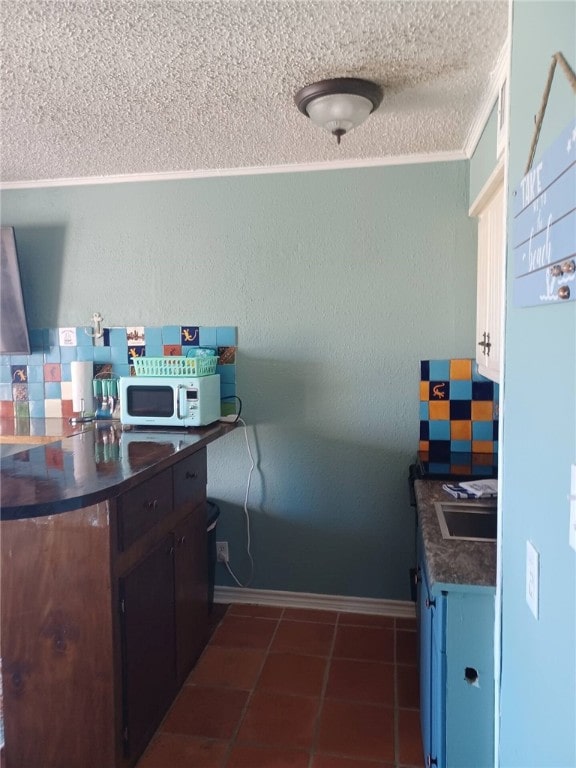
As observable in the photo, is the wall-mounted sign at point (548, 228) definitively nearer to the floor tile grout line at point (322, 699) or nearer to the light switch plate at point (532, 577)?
the light switch plate at point (532, 577)

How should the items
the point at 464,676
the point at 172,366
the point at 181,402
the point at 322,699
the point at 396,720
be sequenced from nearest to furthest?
1. the point at 464,676
2. the point at 396,720
3. the point at 322,699
4. the point at 181,402
5. the point at 172,366

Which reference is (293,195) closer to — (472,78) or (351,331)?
(351,331)

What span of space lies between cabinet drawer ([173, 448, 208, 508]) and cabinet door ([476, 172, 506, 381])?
1177 mm

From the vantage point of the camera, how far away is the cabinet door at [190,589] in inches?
78.5

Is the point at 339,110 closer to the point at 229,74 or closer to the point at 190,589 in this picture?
the point at 229,74

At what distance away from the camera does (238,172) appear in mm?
2645

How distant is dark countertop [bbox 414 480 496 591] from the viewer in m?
1.31

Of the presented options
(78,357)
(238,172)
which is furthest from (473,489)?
(78,357)

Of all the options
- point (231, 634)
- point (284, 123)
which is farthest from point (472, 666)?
point (284, 123)

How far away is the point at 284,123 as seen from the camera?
2.11m

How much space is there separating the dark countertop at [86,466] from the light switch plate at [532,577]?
981 millimetres

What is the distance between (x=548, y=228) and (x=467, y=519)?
1.21 meters

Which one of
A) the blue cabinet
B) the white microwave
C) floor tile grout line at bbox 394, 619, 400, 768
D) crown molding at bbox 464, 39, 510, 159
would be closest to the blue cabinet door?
the blue cabinet

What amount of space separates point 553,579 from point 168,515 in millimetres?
1359
